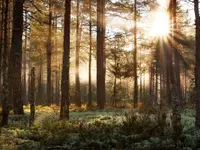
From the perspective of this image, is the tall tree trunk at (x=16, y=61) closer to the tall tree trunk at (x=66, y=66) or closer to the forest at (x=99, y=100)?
the forest at (x=99, y=100)

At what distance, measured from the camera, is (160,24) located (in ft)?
83.7

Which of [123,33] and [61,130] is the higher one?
[123,33]

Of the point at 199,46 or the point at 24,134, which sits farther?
the point at 199,46

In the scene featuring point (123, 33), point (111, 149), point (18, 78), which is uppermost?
point (123, 33)

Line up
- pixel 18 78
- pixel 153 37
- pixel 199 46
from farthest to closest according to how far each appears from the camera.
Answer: pixel 153 37 → pixel 18 78 → pixel 199 46

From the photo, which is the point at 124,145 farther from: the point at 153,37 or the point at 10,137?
the point at 153,37

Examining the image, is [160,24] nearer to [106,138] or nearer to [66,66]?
[66,66]

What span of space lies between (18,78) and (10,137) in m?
7.01

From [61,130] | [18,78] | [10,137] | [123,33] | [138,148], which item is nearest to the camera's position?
[138,148]

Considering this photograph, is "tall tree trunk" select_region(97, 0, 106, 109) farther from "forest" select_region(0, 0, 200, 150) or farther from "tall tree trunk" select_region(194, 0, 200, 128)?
"tall tree trunk" select_region(194, 0, 200, 128)

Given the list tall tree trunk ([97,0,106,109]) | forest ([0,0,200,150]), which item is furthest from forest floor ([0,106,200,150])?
tall tree trunk ([97,0,106,109])

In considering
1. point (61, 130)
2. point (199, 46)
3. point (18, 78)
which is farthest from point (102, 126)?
point (18, 78)

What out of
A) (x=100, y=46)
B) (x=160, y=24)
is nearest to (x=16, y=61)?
(x=100, y=46)

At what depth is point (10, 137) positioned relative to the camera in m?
8.26
